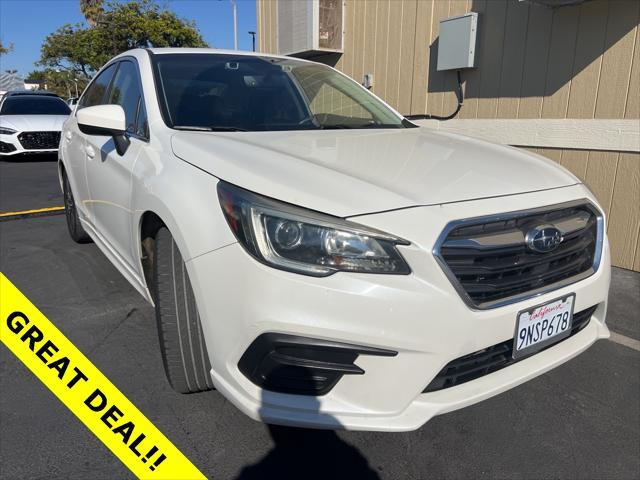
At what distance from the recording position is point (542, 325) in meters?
1.83

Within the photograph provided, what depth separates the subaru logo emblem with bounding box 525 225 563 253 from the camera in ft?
5.77

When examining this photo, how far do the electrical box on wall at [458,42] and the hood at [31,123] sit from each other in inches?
306

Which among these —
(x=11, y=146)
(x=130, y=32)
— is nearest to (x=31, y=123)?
(x=11, y=146)

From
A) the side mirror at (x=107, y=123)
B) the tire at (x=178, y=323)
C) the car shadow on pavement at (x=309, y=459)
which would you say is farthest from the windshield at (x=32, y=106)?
the car shadow on pavement at (x=309, y=459)

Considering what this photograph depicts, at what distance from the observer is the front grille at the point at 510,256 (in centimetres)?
161

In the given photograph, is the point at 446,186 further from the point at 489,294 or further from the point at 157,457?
the point at 157,457

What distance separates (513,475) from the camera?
6.17 ft

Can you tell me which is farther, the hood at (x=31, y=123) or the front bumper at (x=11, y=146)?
the hood at (x=31, y=123)

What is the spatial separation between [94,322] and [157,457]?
1.38m

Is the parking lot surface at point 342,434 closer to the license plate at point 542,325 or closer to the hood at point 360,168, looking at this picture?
the license plate at point 542,325

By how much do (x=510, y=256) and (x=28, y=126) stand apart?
10669mm

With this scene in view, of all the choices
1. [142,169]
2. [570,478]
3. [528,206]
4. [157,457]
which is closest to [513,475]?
[570,478]

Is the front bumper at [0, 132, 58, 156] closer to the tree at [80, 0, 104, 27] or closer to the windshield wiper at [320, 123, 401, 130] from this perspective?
the windshield wiper at [320, 123, 401, 130]

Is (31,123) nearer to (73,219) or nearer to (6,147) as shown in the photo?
(6,147)
